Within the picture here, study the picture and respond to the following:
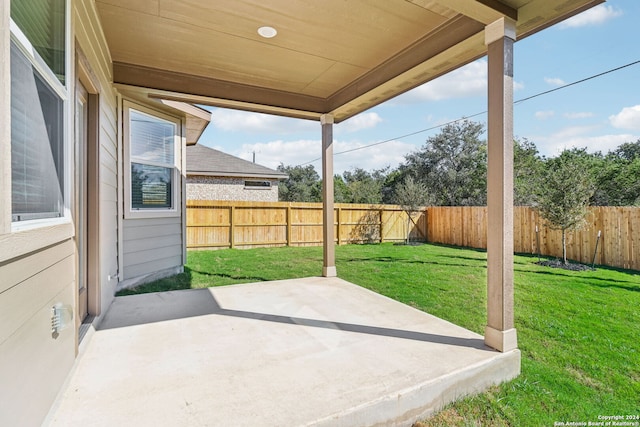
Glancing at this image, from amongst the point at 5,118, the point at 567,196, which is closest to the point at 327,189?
the point at 5,118

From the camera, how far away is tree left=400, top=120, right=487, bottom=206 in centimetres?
1978

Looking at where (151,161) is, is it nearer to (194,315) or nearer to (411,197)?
(194,315)

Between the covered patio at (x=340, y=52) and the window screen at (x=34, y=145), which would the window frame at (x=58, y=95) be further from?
the covered patio at (x=340, y=52)

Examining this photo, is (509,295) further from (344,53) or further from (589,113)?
(589,113)

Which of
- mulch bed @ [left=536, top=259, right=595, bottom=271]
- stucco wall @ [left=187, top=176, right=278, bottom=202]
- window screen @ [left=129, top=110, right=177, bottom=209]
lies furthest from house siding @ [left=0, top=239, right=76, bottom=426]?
stucco wall @ [left=187, top=176, right=278, bottom=202]

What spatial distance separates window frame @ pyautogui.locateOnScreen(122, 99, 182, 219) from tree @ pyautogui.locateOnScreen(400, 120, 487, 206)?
1751 centimetres

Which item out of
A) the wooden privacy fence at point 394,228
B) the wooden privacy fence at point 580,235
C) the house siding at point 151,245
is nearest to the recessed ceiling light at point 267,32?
the house siding at point 151,245

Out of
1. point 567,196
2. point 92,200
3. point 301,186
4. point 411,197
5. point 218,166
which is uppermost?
point 301,186

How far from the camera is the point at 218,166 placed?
1420 cm

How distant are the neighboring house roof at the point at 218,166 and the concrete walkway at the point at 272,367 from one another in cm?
1086

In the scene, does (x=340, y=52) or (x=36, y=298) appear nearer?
(x=36, y=298)

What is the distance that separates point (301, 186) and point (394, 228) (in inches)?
661

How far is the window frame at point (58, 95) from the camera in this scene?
1.19 meters

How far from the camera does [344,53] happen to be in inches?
136
